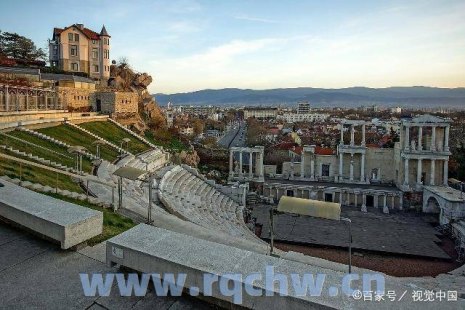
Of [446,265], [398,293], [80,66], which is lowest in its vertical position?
[446,265]

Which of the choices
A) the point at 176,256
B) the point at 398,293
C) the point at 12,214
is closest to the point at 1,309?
the point at 176,256

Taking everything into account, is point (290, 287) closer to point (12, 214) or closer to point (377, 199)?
point (12, 214)

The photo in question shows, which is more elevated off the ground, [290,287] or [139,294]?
[290,287]

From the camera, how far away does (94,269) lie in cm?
627

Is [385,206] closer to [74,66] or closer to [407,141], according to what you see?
[407,141]

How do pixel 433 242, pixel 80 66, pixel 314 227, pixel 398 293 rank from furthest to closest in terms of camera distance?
1. pixel 80 66
2. pixel 314 227
3. pixel 433 242
4. pixel 398 293

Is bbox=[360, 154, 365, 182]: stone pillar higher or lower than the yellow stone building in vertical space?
lower

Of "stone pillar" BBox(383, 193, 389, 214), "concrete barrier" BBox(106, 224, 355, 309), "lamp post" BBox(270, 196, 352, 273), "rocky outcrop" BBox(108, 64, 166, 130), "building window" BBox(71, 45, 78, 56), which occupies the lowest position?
"stone pillar" BBox(383, 193, 389, 214)

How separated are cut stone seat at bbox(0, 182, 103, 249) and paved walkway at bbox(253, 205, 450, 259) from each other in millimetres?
21296

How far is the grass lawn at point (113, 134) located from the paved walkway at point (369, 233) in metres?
13.4

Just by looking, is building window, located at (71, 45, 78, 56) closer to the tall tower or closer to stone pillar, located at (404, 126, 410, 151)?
the tall tower

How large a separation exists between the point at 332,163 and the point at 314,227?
19.3 meters

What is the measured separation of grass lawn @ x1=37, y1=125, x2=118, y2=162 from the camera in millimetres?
28141

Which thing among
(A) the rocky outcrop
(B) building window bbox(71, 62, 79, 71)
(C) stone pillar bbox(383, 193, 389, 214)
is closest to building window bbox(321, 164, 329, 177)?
(C) stone pillar bbox(383, 193, 389, 214)
